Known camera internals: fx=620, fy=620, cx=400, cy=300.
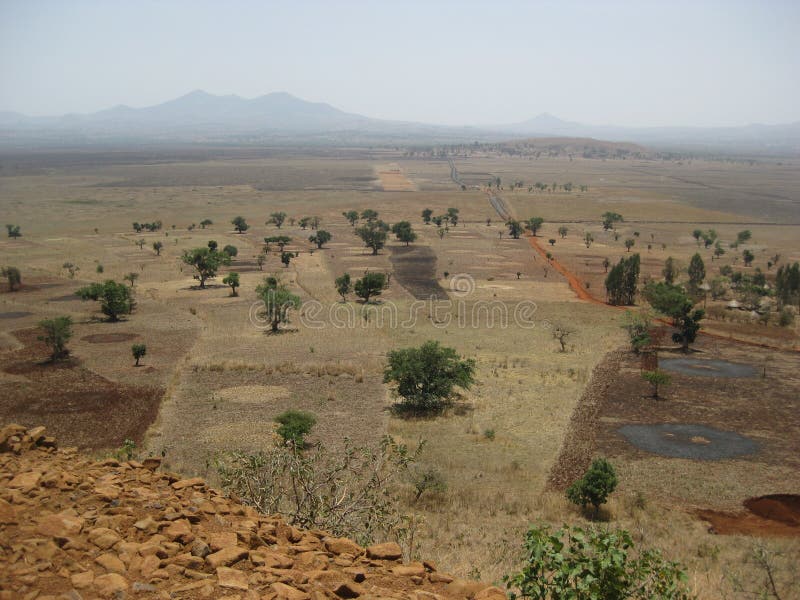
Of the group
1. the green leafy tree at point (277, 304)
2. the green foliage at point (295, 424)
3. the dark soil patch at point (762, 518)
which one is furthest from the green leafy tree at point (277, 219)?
the dark soil patch at point (762, 518)

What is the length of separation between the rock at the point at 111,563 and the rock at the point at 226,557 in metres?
0.99

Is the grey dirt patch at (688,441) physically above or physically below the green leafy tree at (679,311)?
below

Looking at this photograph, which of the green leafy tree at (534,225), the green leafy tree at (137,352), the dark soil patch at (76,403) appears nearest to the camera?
the dark soil patch at (76,403)

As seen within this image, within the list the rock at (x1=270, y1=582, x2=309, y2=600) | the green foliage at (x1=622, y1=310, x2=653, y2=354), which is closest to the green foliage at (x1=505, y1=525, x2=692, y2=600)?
the rock at (x1=270, y1=582, x2=309, y2=600)

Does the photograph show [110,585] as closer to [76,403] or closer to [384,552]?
[384,552]

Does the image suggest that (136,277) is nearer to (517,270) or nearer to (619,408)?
(517,270)

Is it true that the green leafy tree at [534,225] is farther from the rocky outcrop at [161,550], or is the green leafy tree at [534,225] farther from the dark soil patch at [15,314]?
the rocky outcrop at [161,550]

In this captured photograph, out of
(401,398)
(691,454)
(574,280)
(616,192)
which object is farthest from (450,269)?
(616,192)

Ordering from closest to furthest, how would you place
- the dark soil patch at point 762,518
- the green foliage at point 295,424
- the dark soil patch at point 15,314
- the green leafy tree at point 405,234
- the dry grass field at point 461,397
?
1. the dark soil patch at point 762,518
2. the dry grass field at point 461,397
3. the green foliage at point 295,424
4. the dark soil patch at point 15,314
5. the green leafy tree at point 405,234

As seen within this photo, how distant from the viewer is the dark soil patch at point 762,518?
754 inches

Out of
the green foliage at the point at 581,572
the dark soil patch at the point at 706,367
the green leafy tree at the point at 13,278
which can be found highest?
the green foliage at the point at 581,572

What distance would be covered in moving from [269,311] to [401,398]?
18.3 metres

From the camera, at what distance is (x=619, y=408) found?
31.0 meters

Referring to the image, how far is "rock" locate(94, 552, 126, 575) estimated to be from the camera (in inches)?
284
